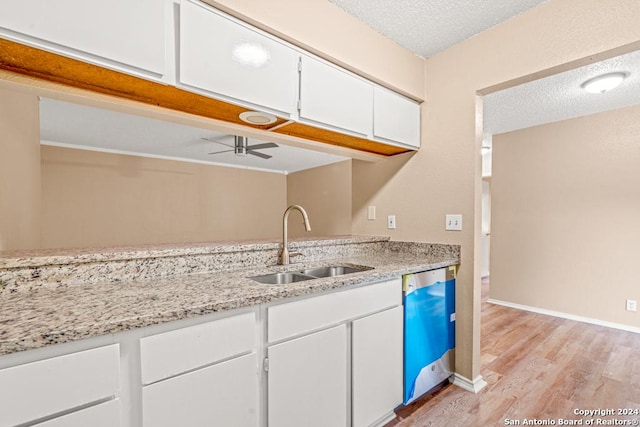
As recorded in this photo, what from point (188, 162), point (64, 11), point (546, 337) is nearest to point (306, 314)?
point (64, 11)

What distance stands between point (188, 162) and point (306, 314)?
5333 millimetres

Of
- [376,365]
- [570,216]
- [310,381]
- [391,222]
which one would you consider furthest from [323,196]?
[310,381]

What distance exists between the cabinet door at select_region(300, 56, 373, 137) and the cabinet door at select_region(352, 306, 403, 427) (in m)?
1.12

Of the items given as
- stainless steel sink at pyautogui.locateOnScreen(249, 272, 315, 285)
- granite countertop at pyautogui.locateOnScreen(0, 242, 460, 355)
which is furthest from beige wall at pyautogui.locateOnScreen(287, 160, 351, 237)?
granite countertop at pyautogui.locateOnScreen(0, 242, 460, 355)

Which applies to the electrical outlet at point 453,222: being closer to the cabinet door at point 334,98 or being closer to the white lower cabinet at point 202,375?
the cabinet door at point 334,98

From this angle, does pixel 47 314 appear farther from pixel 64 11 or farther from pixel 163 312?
pixel 64 11

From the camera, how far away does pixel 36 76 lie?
1.16 meters

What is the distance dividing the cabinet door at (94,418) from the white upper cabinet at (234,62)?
116cm

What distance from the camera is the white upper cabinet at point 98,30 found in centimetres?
94

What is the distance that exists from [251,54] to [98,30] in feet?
1.94

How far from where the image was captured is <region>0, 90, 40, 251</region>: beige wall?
1.48 meters

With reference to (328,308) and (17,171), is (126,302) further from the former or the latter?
(17,171)

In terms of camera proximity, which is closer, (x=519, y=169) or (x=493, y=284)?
(x=519, y=169)

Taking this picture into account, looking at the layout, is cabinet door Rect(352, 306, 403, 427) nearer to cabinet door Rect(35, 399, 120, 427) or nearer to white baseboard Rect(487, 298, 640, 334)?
cabinet door Rect(35, 399, 120, 427)
